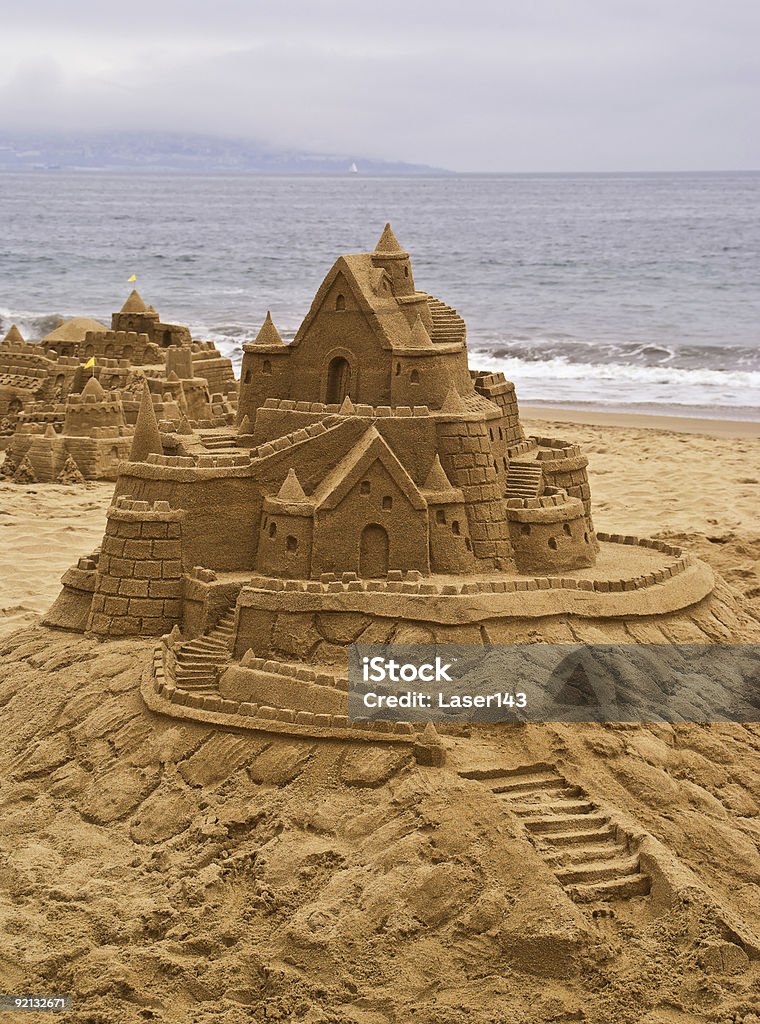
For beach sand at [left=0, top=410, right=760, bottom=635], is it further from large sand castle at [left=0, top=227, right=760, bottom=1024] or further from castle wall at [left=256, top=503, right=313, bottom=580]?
castle wall at [left=256, top=503, right=313, bottom=580]

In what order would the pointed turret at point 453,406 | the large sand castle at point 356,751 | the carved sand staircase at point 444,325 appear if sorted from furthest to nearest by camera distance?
the carved sand staircase at point 444,325 < the pointed turret at point 453,406 < the large sand castle at point 356,751

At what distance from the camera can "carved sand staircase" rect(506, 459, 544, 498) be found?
21719 millimetres

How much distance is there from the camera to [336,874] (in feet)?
55.7

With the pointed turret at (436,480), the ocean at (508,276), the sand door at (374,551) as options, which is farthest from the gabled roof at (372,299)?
the ocean at (508,276)

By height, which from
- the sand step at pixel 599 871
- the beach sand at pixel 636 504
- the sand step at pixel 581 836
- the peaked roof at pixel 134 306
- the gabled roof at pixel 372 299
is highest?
the gabled roof at pixel 372 299

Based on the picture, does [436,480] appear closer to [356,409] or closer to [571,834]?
[356,409]

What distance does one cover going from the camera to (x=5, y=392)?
4069 cm

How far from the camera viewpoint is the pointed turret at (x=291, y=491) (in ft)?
67.4

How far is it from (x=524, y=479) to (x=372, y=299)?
9.48ft

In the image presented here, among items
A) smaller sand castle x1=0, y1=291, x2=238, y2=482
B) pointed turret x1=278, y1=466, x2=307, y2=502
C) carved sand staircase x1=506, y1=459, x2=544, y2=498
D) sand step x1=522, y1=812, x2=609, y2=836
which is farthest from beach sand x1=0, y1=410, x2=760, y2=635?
sand step x1=522, y1=812, x2=609, y2=836

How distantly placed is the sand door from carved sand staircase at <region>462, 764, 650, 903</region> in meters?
3.24

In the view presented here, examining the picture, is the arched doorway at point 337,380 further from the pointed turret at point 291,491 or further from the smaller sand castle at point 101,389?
the smaller sand castle at point 101,389

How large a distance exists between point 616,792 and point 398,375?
5.87m

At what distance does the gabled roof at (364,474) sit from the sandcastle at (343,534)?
0.07 ft
